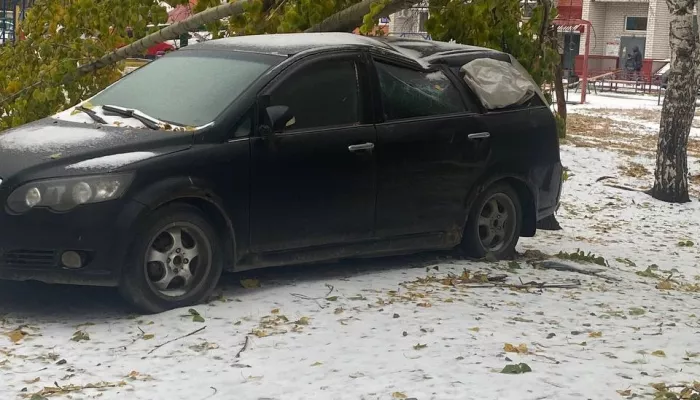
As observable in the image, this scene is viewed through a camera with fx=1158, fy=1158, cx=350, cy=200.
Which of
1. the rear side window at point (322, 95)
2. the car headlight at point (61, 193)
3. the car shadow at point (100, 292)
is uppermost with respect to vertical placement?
the rear side window at point (322, 95)

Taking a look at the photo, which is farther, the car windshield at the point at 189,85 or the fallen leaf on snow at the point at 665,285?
the fallen leaf on snow at the point at 665,285

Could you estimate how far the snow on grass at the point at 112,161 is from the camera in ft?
20.9

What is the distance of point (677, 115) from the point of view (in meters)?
15.0

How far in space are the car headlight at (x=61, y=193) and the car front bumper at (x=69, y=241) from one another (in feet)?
0.12

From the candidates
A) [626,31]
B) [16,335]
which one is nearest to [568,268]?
[16,335]

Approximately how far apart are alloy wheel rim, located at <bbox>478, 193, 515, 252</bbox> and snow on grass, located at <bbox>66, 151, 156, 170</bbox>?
2.94 meters

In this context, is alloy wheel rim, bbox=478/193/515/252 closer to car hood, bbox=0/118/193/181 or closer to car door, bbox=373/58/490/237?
car door, bbox=373/58/490/237

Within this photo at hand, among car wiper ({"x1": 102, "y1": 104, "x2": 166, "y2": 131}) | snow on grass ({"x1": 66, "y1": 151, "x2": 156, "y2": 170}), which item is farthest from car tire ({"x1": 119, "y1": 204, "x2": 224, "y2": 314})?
car wiper ({"x1": 102, "y1": 104, "x2": 166, "y2": 131})

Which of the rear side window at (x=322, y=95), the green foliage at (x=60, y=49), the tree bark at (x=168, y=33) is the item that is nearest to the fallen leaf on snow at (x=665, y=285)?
the rear side window at (x=322, y=95)

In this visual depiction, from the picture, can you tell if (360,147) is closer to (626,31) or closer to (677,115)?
(677,115)

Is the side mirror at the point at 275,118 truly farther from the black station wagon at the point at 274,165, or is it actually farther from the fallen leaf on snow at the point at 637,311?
the fallen leaf on snow at the point at 637,311

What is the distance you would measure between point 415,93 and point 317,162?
1105 mm

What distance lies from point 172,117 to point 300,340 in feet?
5.83

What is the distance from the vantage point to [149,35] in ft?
35.4
